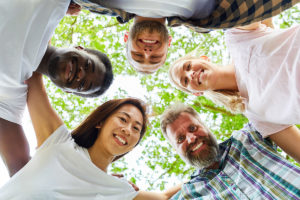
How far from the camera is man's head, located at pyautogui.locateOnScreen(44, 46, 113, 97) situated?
211 cm

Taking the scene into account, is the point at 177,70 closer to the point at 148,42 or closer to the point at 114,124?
the point at 148,42

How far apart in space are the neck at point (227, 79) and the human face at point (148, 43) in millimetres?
736

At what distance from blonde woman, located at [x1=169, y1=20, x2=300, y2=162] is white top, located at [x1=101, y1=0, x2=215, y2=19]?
0.49m

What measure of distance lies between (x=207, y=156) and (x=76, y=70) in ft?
5.83

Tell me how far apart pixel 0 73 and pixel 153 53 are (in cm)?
131

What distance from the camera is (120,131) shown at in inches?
106

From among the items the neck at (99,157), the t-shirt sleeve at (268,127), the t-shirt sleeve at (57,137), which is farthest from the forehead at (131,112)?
the t-shirt sleeve at (268,127)

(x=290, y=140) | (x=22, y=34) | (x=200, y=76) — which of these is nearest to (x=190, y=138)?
(x=200, y=76)

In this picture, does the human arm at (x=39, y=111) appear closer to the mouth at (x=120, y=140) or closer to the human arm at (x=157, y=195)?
the mouth at (x=120, y=140)

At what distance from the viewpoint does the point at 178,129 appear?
3.24 m

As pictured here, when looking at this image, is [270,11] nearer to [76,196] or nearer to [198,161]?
[198,161]

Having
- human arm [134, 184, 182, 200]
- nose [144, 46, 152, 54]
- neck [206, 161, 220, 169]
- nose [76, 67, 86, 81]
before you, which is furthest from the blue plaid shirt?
human arm [134, 184, 182, 200]

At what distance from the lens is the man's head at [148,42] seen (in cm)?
222

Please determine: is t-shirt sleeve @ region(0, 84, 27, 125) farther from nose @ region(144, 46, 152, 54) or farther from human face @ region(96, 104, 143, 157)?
nose @ region(144, 46, 152, 54)
